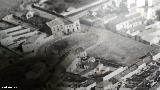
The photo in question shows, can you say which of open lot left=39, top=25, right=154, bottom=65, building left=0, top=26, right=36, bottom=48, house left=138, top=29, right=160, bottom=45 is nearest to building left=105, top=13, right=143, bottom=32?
open lot left=39, top=25, right=154, bottom=65

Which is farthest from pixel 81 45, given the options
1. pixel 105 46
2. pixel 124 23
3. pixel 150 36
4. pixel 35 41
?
pixel 150 36

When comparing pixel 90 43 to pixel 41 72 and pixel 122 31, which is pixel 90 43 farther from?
pixel 41 72

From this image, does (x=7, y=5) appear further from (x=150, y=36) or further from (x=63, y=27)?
(x=150, y=36)

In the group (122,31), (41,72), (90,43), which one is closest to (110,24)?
(122,31)

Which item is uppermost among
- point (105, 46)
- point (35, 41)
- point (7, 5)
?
point (7, 5)

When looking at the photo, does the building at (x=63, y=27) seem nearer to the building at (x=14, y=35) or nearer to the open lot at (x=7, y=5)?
the building at (x=14, y=35)

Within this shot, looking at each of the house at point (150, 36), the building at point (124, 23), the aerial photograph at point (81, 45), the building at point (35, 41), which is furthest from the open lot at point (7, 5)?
the house at point (150, 36)

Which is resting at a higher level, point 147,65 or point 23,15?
point 23,15
